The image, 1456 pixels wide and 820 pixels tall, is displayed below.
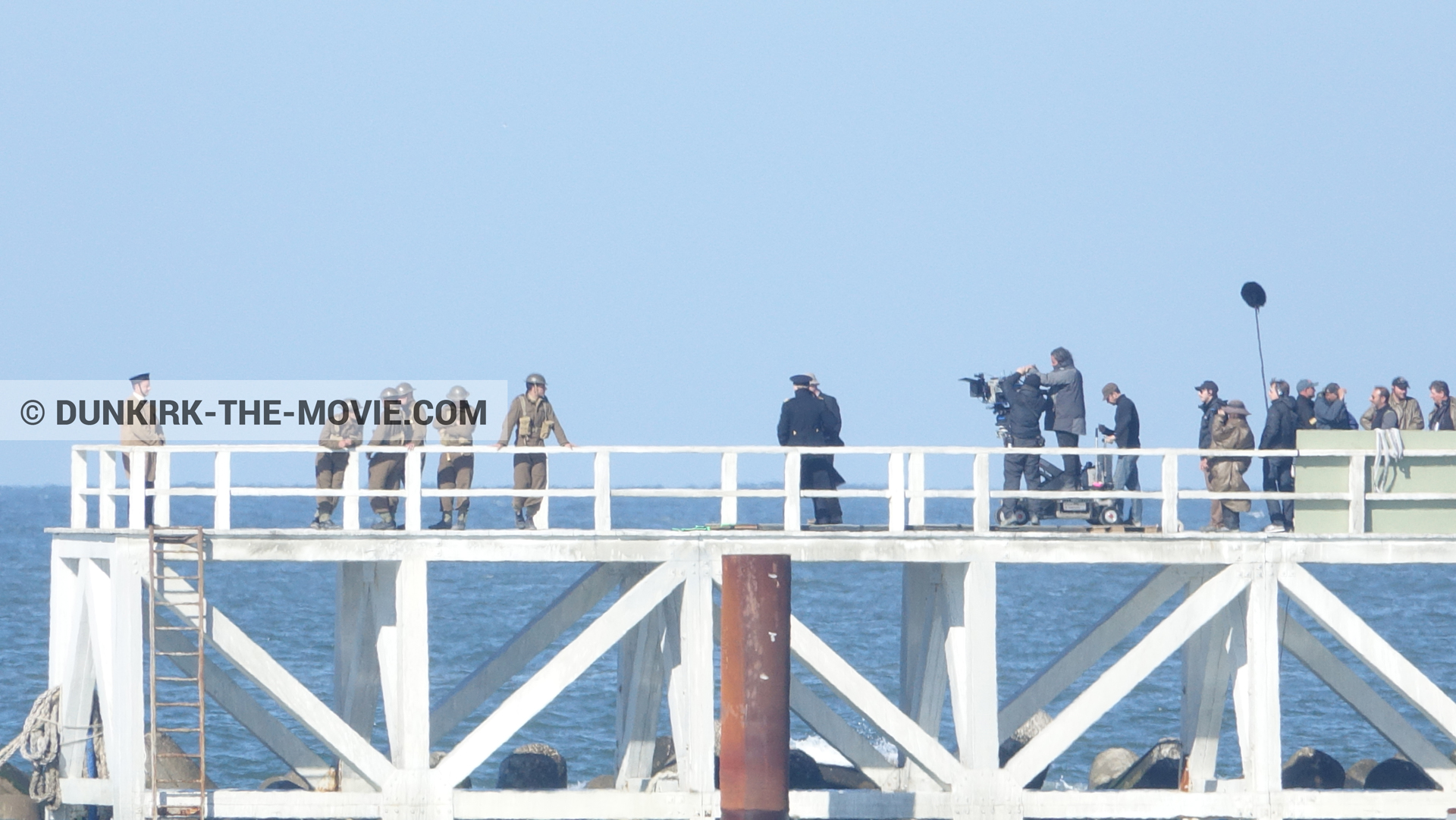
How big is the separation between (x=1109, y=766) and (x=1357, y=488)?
298 inches

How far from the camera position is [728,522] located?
20219 mm

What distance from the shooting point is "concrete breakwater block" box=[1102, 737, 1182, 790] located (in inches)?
939

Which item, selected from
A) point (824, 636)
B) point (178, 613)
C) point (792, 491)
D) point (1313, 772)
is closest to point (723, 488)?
point (792, 491)

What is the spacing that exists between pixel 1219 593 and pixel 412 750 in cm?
782

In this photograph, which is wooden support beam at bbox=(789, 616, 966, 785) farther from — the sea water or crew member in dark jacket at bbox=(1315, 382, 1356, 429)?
crew member in dark jacket at bbox=(1315, 382, 1356, 429)

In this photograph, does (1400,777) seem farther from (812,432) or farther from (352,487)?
(352,487)

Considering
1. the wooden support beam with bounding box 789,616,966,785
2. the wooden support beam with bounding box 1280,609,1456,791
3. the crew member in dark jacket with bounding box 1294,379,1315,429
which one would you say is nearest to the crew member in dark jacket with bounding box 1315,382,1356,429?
the crew member in dark jacket with bounding box 1294,379,1315,429

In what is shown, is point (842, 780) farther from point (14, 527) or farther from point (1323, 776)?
point (14, 527)

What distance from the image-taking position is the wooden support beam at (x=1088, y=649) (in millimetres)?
20672

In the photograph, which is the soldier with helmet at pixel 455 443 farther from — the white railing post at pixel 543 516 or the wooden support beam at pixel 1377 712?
the wooden support beam at pixel 1377 712

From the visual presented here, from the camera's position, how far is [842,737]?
21562 millimetres

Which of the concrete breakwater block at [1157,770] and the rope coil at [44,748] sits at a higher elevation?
the rope coil at [44,748]

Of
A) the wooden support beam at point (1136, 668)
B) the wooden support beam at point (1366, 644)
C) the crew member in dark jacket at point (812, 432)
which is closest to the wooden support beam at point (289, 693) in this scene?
the crew member in dark jacket at point (812, 432)

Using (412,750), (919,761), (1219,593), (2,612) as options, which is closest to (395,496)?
(412,750)
